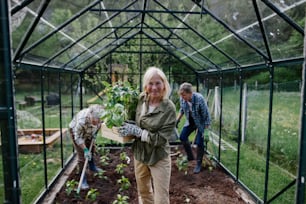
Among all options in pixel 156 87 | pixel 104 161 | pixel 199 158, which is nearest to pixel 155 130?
pixel 156 87

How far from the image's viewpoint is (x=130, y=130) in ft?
7.14

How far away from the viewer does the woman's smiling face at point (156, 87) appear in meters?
2.21

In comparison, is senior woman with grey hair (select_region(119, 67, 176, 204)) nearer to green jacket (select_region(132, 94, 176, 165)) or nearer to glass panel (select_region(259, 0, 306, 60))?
green jacket (select_region(132, 94, 176, 165))

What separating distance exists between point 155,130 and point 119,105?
0.39 m

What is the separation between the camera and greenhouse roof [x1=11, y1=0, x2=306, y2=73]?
2.31 m

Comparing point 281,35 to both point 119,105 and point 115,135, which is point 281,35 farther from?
point 115,135

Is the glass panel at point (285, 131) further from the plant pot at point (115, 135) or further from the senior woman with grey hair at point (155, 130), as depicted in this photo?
the plant pot at point (115, 135)

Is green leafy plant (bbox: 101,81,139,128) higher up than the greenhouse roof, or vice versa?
the greenhouse roof

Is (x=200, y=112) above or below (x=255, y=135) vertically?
above

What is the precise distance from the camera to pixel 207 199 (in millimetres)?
3422

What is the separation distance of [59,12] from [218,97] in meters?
3.46

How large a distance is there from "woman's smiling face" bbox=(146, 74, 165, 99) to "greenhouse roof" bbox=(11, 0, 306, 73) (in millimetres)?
975

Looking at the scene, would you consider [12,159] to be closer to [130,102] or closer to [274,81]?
[130,102]

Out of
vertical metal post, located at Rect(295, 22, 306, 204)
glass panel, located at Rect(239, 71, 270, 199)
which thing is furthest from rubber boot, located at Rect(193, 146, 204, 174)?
vertical metal post, located at Rect(295, 22, 306, 204)
